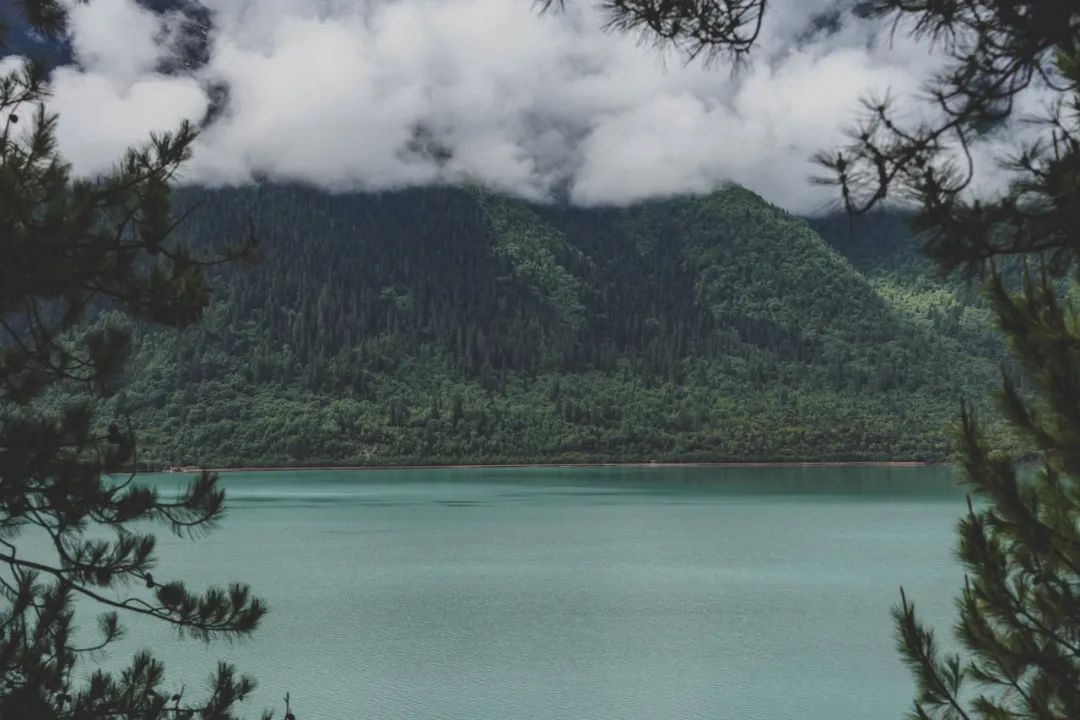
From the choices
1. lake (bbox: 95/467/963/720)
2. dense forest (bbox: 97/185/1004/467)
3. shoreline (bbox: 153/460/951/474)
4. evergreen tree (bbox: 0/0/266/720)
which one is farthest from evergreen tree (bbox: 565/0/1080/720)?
shoreline (bbox: 153/460/951/474)

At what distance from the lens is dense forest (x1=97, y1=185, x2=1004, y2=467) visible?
367 ft

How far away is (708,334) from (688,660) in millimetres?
120527

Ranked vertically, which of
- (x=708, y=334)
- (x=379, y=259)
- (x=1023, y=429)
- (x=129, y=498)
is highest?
(x=379, y=259)

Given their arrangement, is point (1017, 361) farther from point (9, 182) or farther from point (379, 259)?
point (379, 259)

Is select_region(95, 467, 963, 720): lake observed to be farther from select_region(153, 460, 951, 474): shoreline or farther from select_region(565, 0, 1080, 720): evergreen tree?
select_region(153, 460, 951, 474): shoreline

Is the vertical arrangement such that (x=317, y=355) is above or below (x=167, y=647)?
above

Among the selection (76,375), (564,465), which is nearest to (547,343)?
(564,465)

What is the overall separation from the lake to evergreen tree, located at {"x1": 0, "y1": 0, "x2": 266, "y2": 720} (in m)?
12.4

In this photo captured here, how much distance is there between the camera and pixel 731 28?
418 centimetres

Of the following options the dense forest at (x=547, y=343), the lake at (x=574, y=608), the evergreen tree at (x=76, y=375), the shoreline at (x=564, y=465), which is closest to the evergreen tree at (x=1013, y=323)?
the evergreen tree at (x=76, y=375)

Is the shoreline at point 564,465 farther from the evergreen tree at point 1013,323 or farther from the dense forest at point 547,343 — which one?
the evergreen tree at point 1013,323

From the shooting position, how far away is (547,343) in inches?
5428

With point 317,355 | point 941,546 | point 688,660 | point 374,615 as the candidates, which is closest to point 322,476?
point 317,355

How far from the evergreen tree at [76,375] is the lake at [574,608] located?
12.4 m
